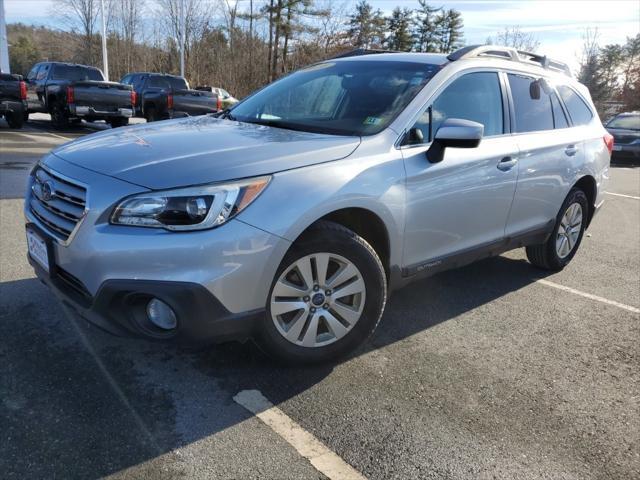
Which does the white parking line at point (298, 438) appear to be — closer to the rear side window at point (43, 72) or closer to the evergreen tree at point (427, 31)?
the rear side window at point (43, 72)

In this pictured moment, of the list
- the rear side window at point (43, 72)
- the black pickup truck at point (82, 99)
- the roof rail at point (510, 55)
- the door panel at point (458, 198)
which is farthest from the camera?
the rear side window at point (43, 72)

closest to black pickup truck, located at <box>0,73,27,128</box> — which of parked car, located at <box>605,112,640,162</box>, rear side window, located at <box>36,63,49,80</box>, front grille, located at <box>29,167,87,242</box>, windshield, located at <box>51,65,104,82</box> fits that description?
windshield, located at <box>51,65,104,82</box>

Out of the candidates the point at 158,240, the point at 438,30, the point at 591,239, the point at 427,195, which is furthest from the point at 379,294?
the point at 438,30

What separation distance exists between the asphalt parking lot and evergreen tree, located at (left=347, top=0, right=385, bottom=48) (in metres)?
39.8

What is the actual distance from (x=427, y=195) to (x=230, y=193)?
135 centimetres

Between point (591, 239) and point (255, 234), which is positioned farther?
point (591, 239)

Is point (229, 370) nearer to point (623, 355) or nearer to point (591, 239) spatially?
point (623, 355)

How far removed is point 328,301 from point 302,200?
0.62 meters

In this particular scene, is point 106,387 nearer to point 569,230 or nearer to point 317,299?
point 317,299

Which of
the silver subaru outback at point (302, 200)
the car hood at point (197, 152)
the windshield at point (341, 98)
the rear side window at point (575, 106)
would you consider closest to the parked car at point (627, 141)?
the rear side window at point (575, 106)

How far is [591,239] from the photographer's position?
6770 mm

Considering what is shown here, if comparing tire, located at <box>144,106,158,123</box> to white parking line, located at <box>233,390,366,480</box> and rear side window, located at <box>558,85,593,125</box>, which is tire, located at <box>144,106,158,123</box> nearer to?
rear side window, located at <box>558,85,593,125</box>

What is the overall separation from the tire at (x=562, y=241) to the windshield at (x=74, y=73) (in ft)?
51.1

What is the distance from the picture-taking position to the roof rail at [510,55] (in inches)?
155
